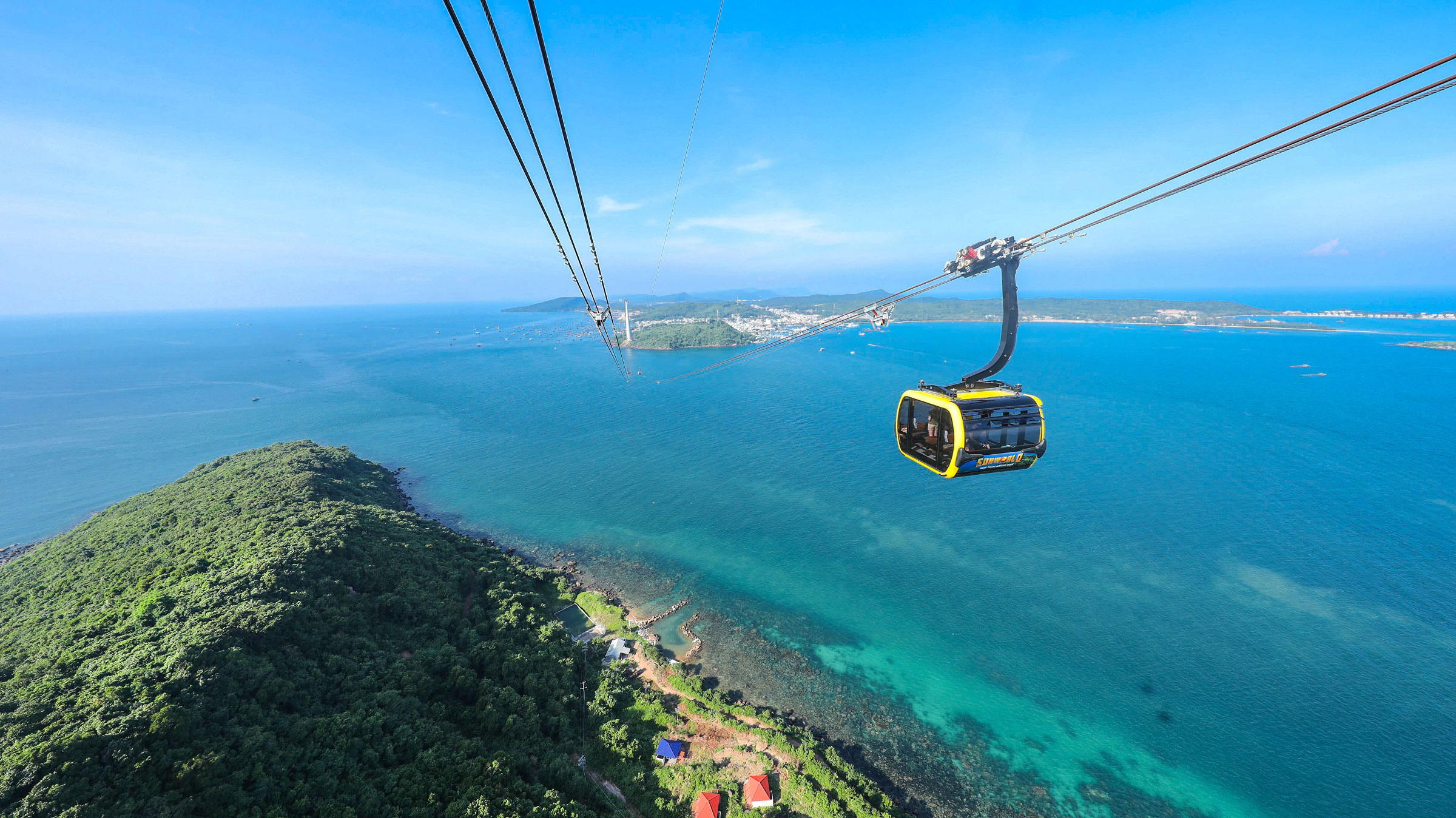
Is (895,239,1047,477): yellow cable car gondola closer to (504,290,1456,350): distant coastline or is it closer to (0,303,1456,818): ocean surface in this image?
(0,303,1456,818): ocean surface

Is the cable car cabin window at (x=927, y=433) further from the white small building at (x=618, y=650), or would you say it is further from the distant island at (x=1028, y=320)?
the distant island at (x=1028, y=320)

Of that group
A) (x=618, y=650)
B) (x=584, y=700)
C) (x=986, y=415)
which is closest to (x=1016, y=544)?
(x=986, y=415)

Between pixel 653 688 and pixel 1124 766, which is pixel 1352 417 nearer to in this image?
pixel 1124 766

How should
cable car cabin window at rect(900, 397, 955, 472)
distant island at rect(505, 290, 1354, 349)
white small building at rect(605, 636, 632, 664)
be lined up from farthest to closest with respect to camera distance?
distant island at rect(505, 290, 1354, 349) < white small building at rect(605, 636, 632, 664) < cable car cabin window at rect(900, 397, 955, 472)

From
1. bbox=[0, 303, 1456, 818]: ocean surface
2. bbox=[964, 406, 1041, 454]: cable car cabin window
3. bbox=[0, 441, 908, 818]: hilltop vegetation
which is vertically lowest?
bbox=[0, 303, 1456, 818]: ocean surface

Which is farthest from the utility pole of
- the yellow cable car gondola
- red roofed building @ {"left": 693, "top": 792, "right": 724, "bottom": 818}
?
the yellow cable car gondola

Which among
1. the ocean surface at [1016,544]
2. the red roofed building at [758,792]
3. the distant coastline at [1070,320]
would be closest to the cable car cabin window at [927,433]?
the red roofed building at [758,792]
